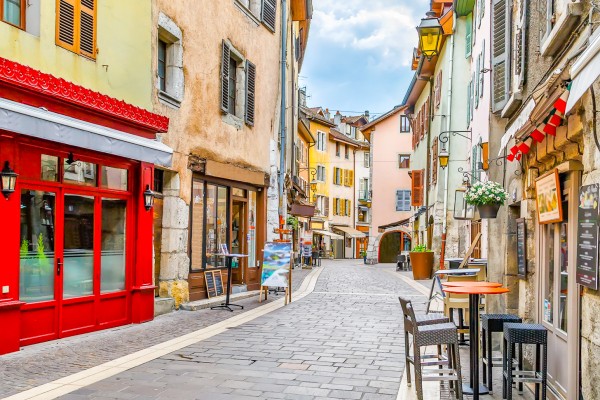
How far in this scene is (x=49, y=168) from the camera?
847 cm

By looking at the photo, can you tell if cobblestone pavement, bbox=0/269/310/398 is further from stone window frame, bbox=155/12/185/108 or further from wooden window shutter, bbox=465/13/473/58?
wooden window shutter, bbox=465/13/473/58

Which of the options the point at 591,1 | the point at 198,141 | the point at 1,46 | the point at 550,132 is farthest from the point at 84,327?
the point at 591,1

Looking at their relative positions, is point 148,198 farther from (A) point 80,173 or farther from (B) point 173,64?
(B) point 173,64

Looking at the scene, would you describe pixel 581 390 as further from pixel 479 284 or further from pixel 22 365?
pixel 22 365

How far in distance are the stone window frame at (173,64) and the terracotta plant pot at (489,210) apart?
233 inches

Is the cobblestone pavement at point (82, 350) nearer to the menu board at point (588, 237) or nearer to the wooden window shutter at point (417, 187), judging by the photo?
the menu board at point (588, 237)

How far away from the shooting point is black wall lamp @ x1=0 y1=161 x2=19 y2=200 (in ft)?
24.4

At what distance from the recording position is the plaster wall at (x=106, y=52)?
8117 millimetres

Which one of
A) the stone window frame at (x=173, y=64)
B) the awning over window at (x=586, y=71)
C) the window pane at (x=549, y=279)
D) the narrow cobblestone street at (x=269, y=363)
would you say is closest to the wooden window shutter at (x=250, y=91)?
the stone window frame at (x=173, y=64)

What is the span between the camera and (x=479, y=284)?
6547 millimetres

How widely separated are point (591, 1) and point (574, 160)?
1.27 metres

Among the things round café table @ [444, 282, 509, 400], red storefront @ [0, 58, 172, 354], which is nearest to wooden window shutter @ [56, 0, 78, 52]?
red storefront @ [0, 58, 172, 354]

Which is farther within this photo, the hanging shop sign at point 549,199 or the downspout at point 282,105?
the downspout at point 282,105

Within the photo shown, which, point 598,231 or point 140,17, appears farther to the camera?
point 140,17
